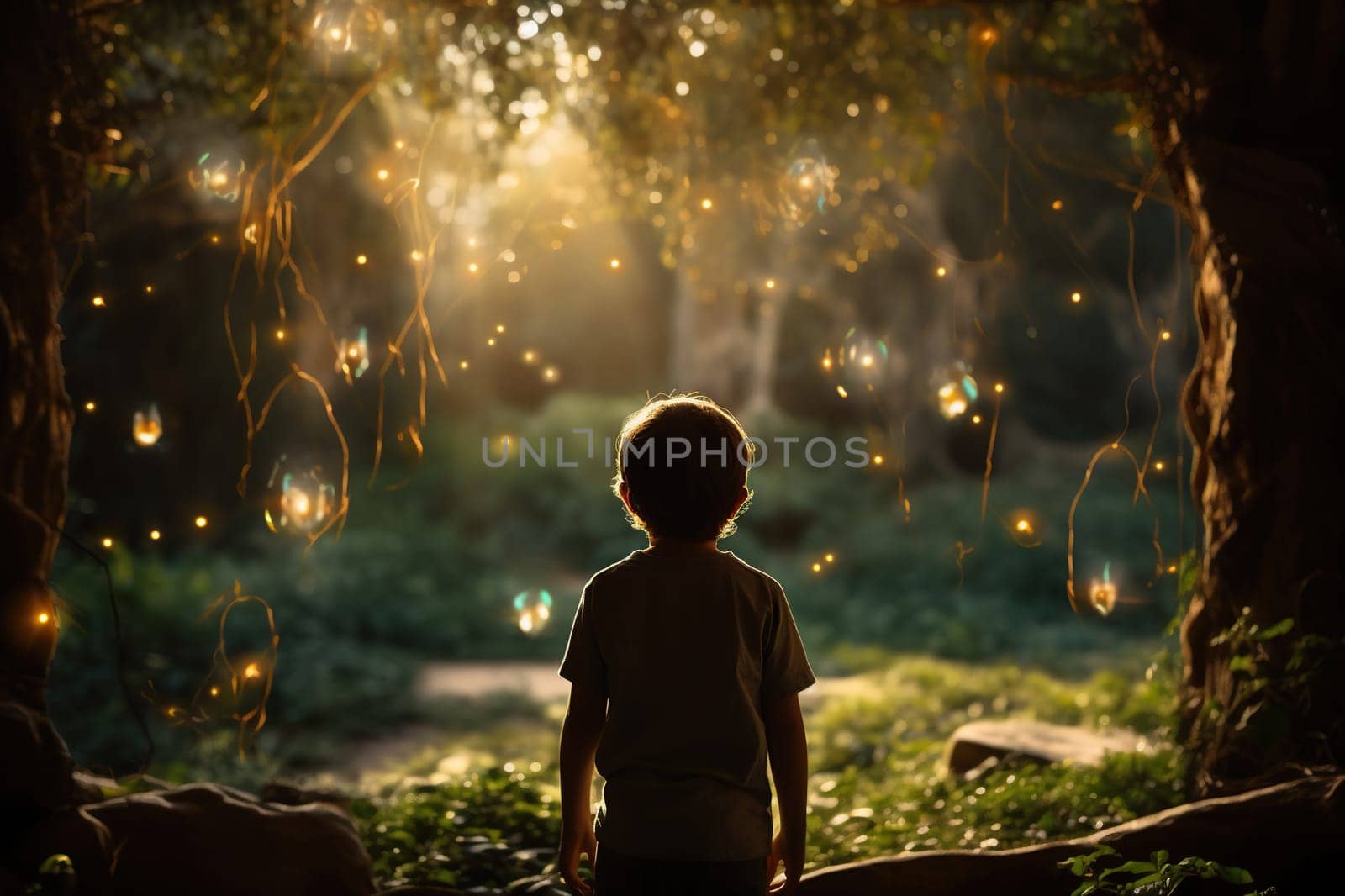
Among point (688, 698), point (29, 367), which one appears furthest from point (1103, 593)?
point (29, 367)

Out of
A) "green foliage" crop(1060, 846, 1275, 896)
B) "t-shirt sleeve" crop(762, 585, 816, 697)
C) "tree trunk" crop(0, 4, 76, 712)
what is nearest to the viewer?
"t-shirt sleeve" crop(762, 585, 816, 697)

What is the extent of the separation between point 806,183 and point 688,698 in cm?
341

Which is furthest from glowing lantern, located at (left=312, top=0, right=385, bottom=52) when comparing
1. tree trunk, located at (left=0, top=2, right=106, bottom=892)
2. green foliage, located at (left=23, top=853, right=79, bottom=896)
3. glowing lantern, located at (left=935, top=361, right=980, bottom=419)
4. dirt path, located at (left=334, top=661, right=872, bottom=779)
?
dirt path, located at (left=334, top=661, right=872, bottom=779)

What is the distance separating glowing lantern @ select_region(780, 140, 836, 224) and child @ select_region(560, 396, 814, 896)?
294 centimetres

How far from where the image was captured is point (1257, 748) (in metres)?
3.60

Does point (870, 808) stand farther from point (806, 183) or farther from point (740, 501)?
point (740, 501)

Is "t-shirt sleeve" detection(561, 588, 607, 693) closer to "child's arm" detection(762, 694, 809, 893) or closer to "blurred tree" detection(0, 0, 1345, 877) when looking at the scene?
"child's arm" detection(762, 694, 809, 893)

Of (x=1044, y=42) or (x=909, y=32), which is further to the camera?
(x=909, y=32)

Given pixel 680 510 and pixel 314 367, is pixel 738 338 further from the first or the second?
pixel 680 510

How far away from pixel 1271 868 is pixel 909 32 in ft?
17.2

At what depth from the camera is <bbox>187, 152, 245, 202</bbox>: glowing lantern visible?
3920 millimetres

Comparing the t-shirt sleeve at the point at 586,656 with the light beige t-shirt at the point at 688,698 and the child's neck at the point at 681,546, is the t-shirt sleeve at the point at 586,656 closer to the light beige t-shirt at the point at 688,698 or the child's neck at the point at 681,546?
the light beige t-shirt at the point at 688,698

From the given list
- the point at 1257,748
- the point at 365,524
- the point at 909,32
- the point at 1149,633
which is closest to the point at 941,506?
the point at 1149,633

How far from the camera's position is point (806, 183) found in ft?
16.5
